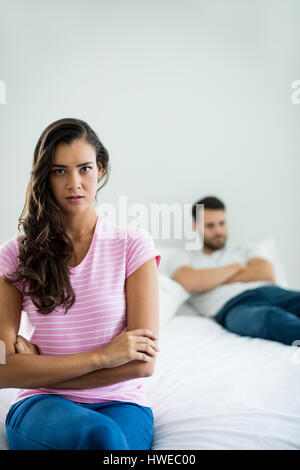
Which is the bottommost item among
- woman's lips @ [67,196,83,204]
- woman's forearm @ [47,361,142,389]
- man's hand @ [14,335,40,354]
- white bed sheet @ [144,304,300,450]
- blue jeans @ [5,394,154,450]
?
white bed sheet @ [144,304,300,450]

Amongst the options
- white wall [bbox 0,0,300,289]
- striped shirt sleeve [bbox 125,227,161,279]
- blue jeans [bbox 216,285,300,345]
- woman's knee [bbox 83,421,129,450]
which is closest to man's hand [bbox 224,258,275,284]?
blue jeans [bbox 216,285,300,345]

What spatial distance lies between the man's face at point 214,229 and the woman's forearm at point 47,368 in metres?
1.50

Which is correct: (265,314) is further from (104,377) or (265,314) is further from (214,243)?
(104,377)

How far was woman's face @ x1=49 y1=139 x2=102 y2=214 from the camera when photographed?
38.9 inches

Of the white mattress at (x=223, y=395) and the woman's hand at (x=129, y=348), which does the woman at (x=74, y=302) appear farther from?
the white mattress at (x=223, y=395)

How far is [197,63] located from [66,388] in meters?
1.80

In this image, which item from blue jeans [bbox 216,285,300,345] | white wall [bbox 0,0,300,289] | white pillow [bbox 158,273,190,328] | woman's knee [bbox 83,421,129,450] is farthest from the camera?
white pillow [bbox 158,273,190,328]

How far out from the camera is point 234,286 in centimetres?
209

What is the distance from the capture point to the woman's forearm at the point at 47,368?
2.93 ft

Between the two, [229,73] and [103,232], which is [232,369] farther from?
[229,73]

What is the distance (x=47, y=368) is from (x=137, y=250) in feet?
1.15

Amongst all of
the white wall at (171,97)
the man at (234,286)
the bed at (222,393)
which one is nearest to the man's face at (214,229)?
the man at (234,286)

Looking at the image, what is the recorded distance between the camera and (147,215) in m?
1.82

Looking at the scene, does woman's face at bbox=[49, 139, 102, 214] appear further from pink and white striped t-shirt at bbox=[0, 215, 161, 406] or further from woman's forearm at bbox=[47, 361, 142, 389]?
woman's forearm at bbox=[47, 361, 142, 389]
